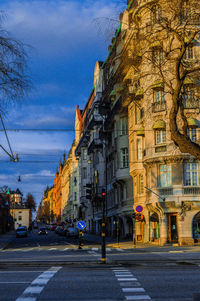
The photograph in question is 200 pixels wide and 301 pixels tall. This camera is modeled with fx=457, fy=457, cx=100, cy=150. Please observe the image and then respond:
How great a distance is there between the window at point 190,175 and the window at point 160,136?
2.85 m

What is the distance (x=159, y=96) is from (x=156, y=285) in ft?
93.3

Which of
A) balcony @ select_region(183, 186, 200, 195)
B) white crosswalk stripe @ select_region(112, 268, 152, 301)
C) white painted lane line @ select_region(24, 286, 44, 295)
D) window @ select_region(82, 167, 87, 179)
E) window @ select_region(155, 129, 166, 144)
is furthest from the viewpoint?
window @ select_region(82, 167, 87, 179)

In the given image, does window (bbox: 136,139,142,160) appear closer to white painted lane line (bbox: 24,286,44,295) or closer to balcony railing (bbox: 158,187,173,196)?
balcony railing (bbox: 158,187,173,196)

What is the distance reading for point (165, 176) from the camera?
124ft

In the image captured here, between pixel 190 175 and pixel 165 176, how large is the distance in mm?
2050

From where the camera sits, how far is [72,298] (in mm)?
9734

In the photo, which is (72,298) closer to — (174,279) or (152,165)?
(174,279)

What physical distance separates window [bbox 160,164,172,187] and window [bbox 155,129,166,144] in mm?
2099

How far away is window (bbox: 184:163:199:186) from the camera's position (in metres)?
37.1

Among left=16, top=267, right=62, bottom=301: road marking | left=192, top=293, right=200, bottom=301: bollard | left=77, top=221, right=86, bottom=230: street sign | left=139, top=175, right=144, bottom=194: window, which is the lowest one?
left=16, top=267, right=62, bottom=301: road marking

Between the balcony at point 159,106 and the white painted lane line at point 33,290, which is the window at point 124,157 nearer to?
the balcony at point 159,106

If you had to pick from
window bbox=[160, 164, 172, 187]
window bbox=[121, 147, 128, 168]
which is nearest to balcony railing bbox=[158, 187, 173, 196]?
window bbox=[160, 164, 172, 187]

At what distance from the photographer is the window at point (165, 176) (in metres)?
37.5

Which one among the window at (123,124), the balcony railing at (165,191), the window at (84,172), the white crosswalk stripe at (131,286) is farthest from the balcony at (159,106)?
the window at (84,172)
